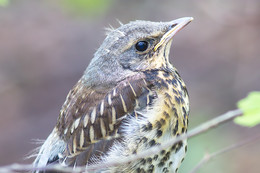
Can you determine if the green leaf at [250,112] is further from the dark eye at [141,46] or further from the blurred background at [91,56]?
the blurred background at [91,56]

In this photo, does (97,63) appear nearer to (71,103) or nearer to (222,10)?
(71,103)

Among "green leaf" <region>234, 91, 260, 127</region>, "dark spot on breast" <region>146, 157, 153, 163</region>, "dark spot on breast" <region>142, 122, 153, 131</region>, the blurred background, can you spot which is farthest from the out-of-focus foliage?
"green leaf" <region>234, 91, 260, 127</region>

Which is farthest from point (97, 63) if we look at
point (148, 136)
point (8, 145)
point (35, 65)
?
point (35, 65)

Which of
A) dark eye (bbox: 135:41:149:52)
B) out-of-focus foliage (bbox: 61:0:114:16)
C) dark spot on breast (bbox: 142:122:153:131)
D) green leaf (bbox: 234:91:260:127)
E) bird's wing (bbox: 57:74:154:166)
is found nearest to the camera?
green leaf (bbox: 234:91:260:127)

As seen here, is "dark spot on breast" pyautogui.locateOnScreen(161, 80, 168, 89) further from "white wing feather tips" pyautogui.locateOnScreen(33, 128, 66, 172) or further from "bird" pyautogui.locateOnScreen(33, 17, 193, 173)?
"white wing feather tips" pyautogui.locateOnScreen(33, 128, 66, 172)

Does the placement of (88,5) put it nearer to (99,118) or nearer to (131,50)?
(131,50)

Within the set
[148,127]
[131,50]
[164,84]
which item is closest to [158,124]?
[148,127]
